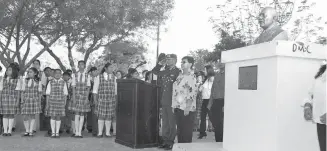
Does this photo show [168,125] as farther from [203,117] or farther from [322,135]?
[322,135]

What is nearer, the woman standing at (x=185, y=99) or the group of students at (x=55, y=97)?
the woman standing at (x=185, y=99)

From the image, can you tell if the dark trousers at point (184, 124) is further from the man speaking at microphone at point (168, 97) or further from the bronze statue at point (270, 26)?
the bronze statue at point (270, 26)

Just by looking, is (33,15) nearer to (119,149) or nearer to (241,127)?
(119,149)

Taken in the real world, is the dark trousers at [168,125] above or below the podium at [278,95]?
below

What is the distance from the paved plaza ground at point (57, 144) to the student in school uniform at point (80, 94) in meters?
0.43

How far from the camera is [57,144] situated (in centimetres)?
713

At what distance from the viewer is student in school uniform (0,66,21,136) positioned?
8211 millimetres

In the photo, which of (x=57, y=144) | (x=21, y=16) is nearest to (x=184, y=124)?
(x=57, y=144)

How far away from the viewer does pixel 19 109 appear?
332 inches

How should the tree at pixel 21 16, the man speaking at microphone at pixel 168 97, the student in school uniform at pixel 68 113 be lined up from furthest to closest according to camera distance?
1. the tree at pixel 21 16
2. the student in school uniform at pixel 68 113
3. the man speaking at microphone at pixel 168 97

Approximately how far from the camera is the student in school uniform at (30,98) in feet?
26.8

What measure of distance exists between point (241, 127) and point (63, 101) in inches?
186

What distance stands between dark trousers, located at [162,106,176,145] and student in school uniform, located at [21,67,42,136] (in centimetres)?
317

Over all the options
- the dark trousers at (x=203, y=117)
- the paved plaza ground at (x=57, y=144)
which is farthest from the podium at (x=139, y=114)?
the dark trousers at (x=203, y=117)
